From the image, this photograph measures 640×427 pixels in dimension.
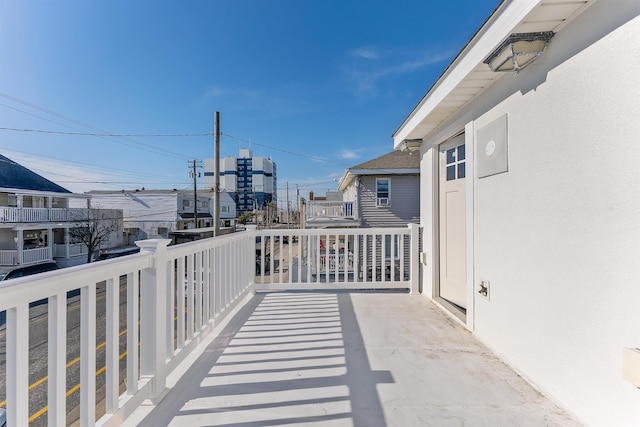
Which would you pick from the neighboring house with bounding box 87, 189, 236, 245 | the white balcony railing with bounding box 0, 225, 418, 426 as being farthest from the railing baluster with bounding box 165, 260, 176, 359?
the neighboring house with bounding box 87, 189, 236, 245

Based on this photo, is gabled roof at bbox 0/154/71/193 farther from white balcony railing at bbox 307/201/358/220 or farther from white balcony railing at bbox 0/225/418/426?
white balcony railing at bbox 0/225/418/426

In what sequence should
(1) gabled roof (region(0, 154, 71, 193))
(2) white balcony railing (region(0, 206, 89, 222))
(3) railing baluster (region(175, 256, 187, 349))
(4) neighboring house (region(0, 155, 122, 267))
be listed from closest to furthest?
(3) railing baluster (region(175, 256, 187, 349)) → (2) white balcony railing (region(0, 206, 89, 222)) → (4) neighboring house (region(0, 155, 122, 267)) → (1) gabled roof (region(0, 154, 71, 193))

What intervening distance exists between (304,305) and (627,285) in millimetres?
2446

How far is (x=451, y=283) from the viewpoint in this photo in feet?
9.73

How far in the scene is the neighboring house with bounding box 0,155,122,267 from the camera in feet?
43.4

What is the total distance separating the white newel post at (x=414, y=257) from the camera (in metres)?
3.48

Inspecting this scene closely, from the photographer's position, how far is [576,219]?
1382 millimetres

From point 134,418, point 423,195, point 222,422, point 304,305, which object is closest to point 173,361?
point 134,418

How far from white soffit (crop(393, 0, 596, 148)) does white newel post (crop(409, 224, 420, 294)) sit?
117cm

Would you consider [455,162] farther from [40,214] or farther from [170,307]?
[40,214]

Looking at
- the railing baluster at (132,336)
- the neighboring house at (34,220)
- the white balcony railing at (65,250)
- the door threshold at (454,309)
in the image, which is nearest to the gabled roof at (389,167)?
the door threshold at (454,309)

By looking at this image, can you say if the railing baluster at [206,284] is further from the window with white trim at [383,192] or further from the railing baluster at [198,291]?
the window with white trim at [383,192]

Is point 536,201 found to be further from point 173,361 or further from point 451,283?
point 173,361

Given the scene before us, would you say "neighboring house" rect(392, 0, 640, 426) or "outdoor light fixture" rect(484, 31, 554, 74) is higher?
"outdoor light fixture" rect(484, 31, 554, 74)
